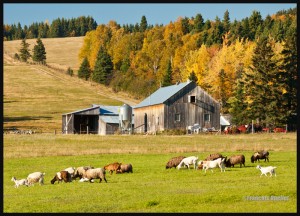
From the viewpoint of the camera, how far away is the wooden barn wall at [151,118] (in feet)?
233

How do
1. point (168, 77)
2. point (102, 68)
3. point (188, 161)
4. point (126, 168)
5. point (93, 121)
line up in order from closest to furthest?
point (126, 168), point (188, 161), point (93, 121), point (168, 77), point (102, 68)

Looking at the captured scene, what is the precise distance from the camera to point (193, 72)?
97.2 m

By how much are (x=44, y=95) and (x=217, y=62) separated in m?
37.2

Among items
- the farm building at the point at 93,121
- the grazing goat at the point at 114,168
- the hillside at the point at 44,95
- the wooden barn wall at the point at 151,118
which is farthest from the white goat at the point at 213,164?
the hillside at the point at 44,95

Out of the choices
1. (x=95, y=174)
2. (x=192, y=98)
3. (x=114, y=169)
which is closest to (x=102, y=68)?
(x=192, y=98)

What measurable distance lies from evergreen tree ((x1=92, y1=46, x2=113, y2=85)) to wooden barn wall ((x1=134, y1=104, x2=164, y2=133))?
53900mm

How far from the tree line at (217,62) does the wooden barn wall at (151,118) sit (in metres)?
9.41

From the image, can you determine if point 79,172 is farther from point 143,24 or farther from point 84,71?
point 143,24

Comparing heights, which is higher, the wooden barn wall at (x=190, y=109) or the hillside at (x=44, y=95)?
the hillside at (x=44, y=95)

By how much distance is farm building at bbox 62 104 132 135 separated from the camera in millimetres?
75562

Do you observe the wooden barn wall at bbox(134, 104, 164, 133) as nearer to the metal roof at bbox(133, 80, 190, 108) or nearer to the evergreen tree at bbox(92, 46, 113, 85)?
the metal roof at bbox(133, 80, 190, 108)

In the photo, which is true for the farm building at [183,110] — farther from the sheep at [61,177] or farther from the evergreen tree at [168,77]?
the sheep at [61,177]

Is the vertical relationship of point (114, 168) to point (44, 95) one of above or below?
below

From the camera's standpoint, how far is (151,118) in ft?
242
